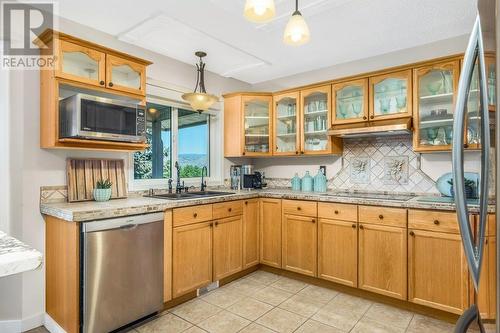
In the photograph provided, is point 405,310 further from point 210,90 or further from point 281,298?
point 210,90

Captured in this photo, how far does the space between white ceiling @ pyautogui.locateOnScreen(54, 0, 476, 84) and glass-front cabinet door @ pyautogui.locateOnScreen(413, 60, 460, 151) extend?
0.39 m

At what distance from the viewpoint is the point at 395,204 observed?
2.55m

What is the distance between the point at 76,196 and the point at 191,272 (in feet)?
3.87

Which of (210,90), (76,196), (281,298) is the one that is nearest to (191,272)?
(281,298)

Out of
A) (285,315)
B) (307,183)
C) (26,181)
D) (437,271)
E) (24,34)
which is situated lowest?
(285,315)

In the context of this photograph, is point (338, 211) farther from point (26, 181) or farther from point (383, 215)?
point (26, 181)

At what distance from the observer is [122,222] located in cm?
214

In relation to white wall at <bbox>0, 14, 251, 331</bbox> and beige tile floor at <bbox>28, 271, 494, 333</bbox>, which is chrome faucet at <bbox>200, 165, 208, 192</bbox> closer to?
beige tile floor at <bbox>28, 271, 494, 333</bbox>

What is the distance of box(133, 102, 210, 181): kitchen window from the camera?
10.5 ft

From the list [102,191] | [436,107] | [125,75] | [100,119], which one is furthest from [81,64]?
[436,107]

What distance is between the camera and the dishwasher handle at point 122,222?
1962 mm

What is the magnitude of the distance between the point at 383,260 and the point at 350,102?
5.45 feet

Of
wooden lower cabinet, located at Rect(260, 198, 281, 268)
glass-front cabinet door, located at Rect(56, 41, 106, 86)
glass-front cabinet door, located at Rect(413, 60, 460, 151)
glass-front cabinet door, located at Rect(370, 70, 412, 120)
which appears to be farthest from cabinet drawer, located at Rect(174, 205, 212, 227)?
glass-front cabinet door, located at Rect(413, 60, 460, 151)

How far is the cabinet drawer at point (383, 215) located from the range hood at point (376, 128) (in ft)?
2.50
